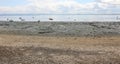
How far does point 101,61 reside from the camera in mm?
15289

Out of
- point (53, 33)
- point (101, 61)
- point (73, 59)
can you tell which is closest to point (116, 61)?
point (101, 61)

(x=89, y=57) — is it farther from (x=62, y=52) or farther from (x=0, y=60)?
(x=0, y=60)

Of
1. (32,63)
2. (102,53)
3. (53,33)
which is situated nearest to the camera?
(32,63)

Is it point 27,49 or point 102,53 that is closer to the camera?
point 102,53

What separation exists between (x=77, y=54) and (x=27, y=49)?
330 cm

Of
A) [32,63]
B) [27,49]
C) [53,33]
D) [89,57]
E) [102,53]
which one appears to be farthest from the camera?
[53,33]

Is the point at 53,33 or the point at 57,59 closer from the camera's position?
the point at 57,59

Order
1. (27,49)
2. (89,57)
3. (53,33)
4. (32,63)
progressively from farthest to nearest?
(53,33) < (27,49) < (89,57) < (32,63)

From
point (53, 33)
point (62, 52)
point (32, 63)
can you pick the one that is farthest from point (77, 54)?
point (53, 33)

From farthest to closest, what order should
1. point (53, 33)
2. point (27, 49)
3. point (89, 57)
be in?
point (53, 33)
point (27, 49)
point (89, 57)

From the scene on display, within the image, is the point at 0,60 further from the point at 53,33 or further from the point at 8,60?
the point at 53,33

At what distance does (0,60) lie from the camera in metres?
15.4

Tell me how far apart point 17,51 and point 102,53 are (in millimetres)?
4786

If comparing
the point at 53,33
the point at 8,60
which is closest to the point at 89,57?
the point at 8,60
